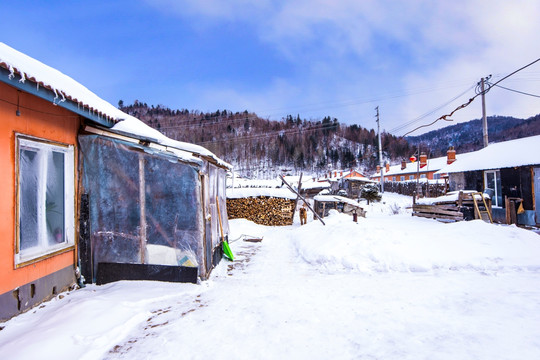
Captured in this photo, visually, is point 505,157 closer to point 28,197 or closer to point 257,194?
point 257,194

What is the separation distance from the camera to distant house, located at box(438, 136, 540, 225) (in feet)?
39.3

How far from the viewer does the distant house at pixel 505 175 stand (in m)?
12.0

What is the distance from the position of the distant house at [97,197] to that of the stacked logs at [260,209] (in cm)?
913

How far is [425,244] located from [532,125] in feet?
418

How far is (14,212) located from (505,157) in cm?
1838

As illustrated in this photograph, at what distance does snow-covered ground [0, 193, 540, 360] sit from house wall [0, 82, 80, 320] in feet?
0.78

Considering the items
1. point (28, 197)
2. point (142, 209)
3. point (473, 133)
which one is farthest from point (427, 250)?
point (473, 133)

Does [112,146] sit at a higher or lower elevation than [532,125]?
lower

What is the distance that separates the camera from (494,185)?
14281 millimetres

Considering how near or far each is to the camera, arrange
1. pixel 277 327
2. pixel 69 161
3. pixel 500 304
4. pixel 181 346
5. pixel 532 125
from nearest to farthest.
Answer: pixel 181 346 < pixel 277 327 < pixel 500 304 < pixel 69 161 < pixel 532 125

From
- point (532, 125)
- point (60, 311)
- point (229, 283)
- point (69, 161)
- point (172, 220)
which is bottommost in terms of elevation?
point (229, 283)

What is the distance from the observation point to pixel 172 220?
480cm

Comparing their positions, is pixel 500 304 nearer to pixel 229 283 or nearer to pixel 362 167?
pixel 229 283

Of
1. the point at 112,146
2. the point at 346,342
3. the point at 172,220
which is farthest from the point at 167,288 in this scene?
the point at 346,342
